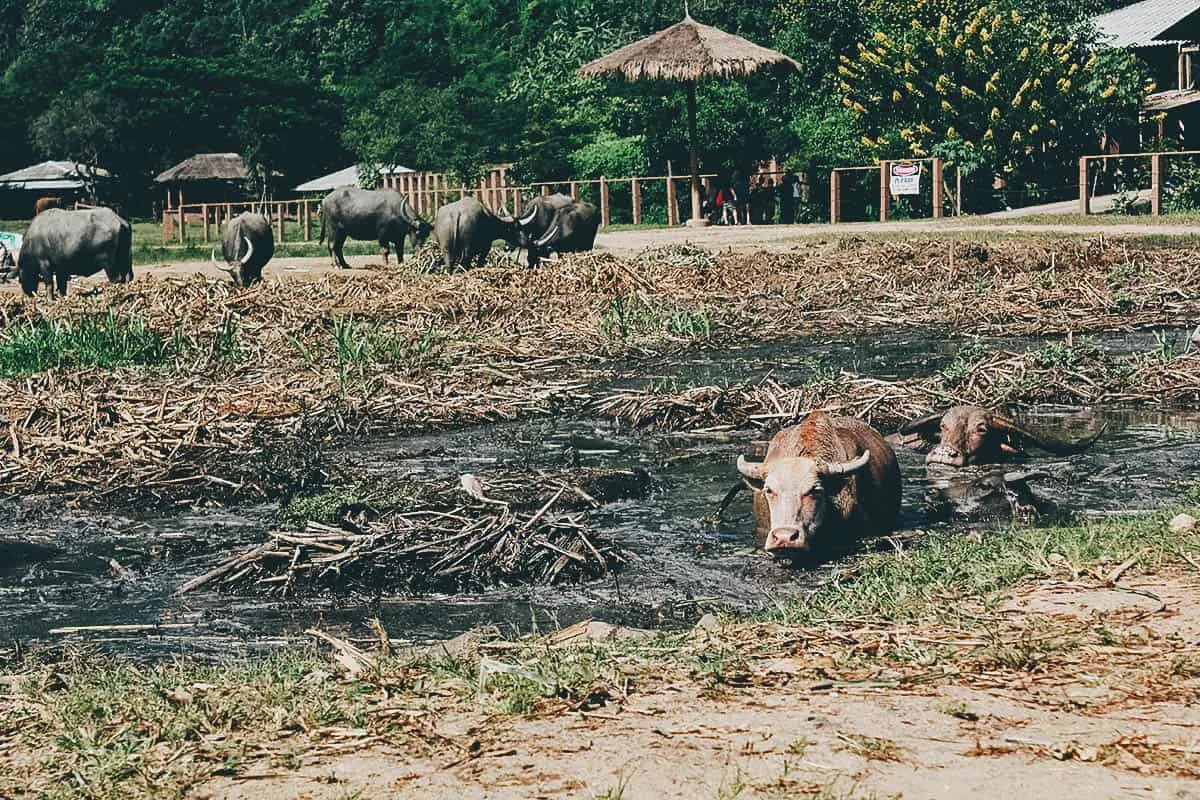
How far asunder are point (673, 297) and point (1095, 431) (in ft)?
23.7

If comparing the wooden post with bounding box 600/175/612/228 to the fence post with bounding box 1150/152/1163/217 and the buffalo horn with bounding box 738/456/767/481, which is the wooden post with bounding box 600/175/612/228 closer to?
the fence post with bounding box 1150/152/1163/217

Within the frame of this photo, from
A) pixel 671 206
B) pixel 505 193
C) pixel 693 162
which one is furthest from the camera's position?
pixel 505 193

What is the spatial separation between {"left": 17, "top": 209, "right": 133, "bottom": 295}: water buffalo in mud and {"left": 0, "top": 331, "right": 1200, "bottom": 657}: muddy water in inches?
398

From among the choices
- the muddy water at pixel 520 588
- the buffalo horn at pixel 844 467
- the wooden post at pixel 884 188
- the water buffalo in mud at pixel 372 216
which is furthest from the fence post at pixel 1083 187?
the buffalo horn at pixel 844 467

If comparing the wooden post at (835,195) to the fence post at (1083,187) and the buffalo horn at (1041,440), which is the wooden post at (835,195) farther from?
the buffalo horn at (1041,440)

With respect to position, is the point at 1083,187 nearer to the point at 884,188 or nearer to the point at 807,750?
the point at 884,188

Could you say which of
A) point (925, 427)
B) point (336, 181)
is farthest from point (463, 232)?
point (336, 181)

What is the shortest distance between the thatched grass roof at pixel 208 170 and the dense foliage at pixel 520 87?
1035 millimetres

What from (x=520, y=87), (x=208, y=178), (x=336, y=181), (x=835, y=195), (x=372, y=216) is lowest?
(x=372, y=216)

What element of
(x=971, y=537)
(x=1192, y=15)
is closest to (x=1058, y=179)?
(x=1192, y=15)

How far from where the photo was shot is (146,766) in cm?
379

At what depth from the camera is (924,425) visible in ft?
29.9

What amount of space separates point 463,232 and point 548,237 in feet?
6.91

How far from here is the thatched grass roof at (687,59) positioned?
31.6 metres
